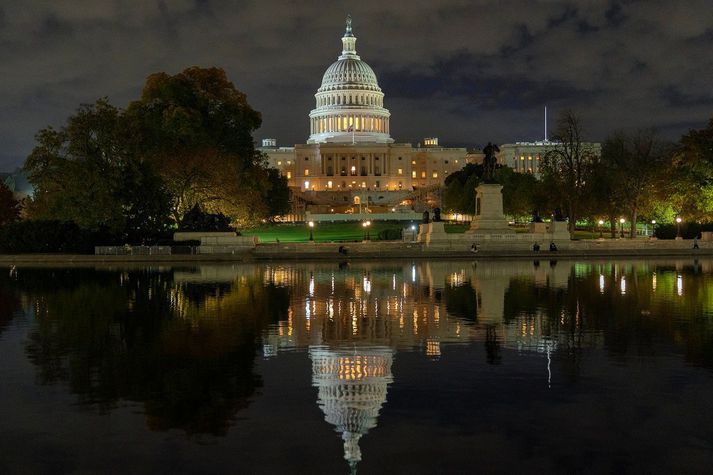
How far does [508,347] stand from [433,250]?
37803 mm

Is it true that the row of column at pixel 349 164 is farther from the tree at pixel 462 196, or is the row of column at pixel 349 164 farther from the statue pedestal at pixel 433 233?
the statue pedestal at pixel 433 233

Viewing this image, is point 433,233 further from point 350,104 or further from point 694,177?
point 350,104

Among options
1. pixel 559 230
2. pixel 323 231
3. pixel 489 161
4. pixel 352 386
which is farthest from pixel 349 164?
pixel 352 386

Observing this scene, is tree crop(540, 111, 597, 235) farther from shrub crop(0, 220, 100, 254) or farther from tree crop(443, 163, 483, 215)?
shrub crop(0, 220, 100, 254)

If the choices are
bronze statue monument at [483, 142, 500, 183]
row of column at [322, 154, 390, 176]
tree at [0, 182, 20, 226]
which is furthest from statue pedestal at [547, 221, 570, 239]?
row of column at [322, 154, 390, 176]

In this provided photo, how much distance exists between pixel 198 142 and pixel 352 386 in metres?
51.5

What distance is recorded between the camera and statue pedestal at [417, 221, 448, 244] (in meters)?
57.5

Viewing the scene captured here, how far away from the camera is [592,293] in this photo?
28516mm

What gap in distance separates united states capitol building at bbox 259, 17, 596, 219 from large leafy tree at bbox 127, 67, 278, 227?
108755mm

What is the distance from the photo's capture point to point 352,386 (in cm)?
1393

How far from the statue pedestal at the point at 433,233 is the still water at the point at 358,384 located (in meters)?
29.9

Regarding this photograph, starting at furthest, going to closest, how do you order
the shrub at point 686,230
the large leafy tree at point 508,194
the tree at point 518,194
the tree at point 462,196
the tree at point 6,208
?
the tree at point 462,196 → the large leafy tree at point 508,194 → the tree at point 518,194 → the tree at point 6,208 → the shrub at point 686,230

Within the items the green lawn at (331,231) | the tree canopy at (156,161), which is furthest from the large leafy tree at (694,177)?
the tree canopy at (156,161)

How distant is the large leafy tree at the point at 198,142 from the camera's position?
6172 cm
